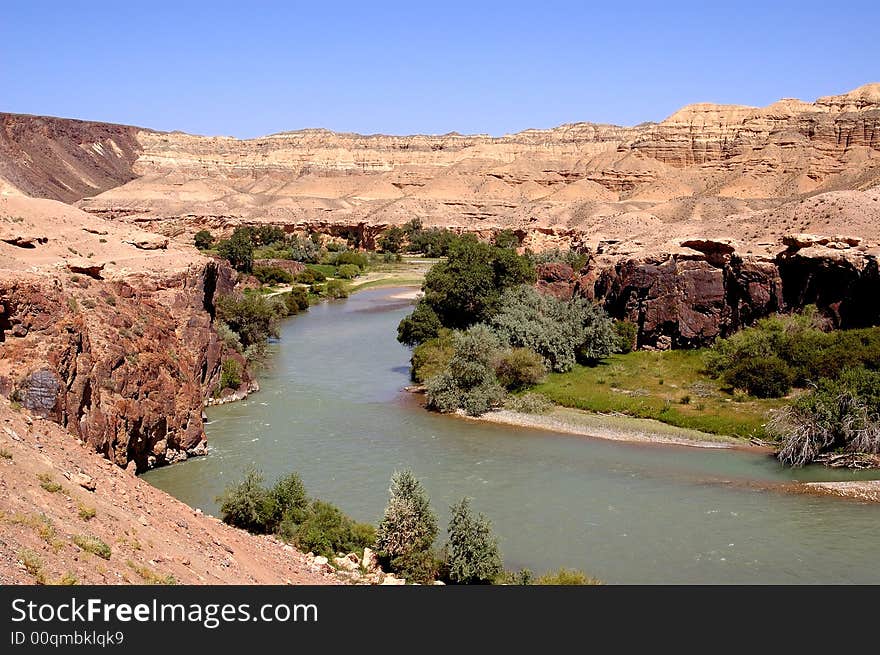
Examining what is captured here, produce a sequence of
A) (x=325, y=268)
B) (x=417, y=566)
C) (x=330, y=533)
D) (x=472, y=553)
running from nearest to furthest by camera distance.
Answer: (x=472, y=553), (x=417, y=566), (x=330, y=533), (x=325, y=268)

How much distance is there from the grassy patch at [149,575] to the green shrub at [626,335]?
25581 mm

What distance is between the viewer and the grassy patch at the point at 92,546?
11.0 metres

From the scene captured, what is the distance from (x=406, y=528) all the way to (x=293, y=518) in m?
2.82

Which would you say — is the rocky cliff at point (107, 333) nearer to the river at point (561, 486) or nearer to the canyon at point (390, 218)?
the canyon at point (390, 218)

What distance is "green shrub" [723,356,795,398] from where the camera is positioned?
2822cm

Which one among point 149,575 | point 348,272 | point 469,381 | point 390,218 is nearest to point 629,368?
point 469,381

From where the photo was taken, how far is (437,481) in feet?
73.3

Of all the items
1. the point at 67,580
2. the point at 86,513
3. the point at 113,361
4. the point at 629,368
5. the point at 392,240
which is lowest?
the point at 629,368

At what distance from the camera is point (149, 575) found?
11367mm

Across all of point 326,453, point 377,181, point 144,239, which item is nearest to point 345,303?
point 144,239

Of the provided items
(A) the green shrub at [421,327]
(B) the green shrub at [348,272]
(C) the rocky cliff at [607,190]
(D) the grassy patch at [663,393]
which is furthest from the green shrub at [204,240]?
(D) the grassy patch at [663,393]

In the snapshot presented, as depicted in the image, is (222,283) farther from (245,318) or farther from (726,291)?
(726,291)

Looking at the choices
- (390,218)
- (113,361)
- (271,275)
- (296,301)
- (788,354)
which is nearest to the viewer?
(113,361)
